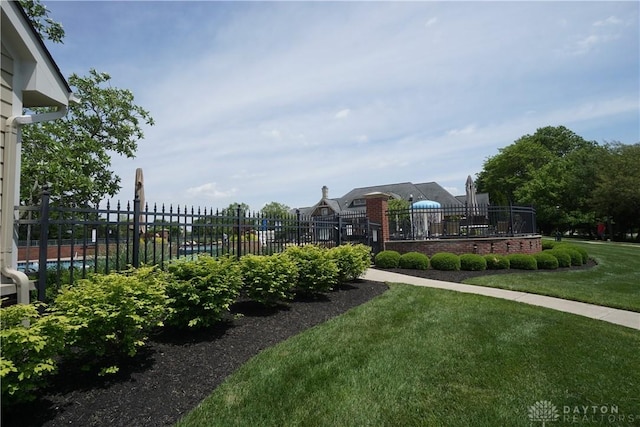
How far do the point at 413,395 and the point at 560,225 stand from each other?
156ft

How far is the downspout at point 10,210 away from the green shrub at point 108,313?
0.51 metres

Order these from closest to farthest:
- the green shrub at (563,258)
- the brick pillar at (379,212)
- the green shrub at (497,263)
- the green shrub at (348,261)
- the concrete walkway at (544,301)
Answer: the concrete walkway at (544,301) → the green shrub at (348,261) → the green shrub at (497,263) → the green shrub at (563,258) → the brick pillar at (379,212)

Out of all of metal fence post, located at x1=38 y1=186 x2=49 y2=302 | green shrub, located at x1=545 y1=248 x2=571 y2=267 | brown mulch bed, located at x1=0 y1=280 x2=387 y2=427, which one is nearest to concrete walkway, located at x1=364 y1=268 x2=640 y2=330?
brown mulch bed, located at x1=0 y1=280 x2=387 y2=427

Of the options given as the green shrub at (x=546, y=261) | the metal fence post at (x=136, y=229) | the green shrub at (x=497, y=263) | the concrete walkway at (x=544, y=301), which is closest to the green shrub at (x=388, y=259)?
the concrete walkway at (x=544, y=301)

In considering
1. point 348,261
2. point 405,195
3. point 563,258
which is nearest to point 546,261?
point 563,258

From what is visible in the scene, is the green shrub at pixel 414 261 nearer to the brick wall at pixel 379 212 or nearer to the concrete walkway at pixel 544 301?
the concrete walkway at pixel 544 301

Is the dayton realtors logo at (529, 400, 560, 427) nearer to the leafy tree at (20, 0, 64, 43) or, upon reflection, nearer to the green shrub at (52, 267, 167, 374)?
the green shrub at (52, 267, 167, 374)

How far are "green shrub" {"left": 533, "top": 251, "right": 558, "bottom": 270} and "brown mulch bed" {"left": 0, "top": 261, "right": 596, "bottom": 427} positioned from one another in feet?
32.2

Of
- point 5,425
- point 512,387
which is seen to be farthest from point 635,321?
point 5,425

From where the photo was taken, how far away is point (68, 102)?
4734 mm

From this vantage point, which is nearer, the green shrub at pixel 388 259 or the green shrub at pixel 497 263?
the green shrub at pixel 497 263

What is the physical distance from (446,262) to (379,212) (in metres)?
3.26

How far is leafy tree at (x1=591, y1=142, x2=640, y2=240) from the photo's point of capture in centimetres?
3183

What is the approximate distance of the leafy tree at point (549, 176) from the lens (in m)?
39.4
